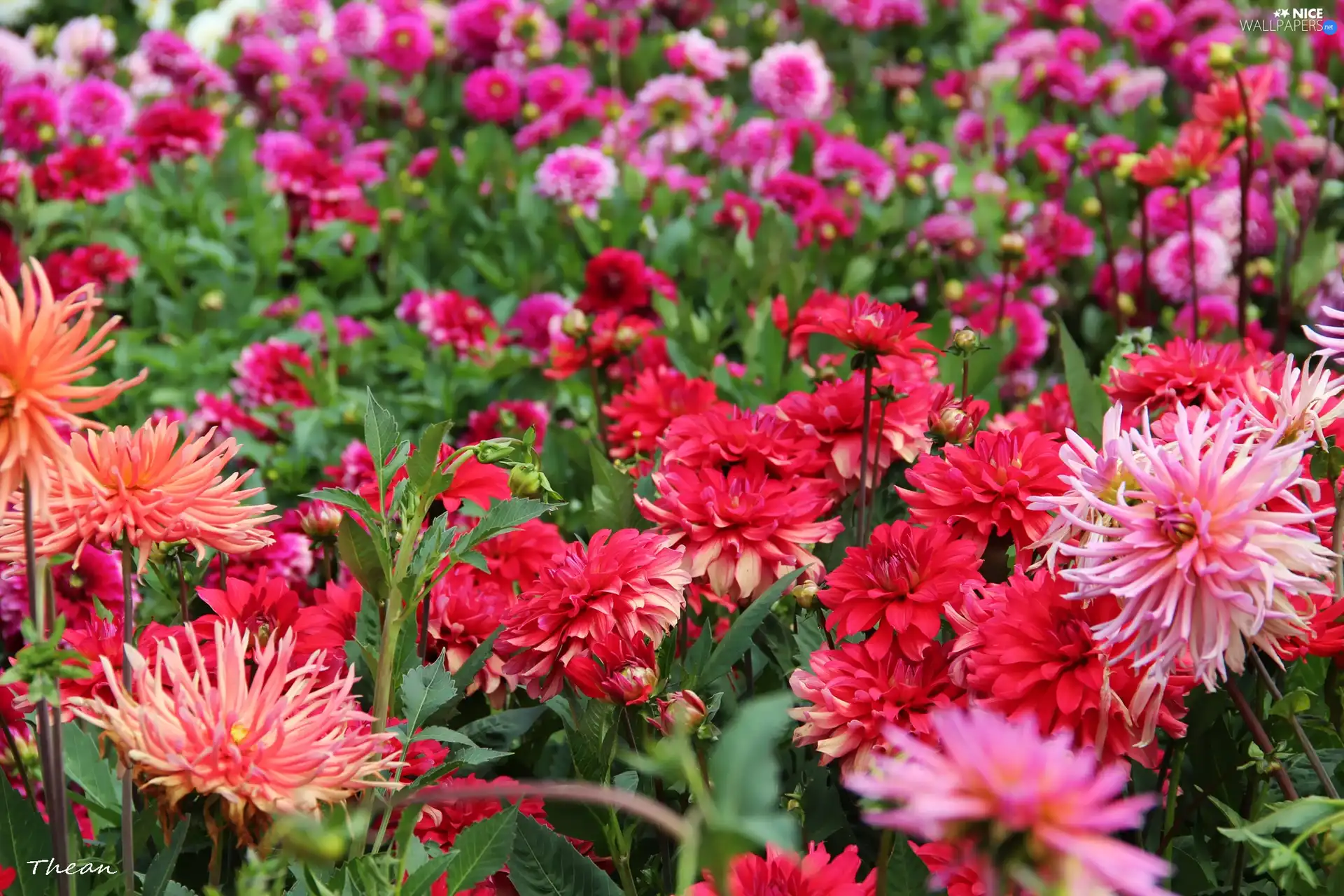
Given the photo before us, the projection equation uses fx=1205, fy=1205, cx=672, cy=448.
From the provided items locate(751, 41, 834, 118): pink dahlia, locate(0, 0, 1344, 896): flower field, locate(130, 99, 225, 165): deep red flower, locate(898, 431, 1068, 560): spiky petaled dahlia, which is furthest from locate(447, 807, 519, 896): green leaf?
locate(751, 41, 834, 118): pink dahlia

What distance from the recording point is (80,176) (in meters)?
2.85

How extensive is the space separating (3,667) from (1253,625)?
5.06 feet

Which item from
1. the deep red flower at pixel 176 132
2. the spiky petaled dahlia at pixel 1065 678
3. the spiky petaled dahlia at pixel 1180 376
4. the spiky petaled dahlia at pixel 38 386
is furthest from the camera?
the deep red flower at pixel 176 132

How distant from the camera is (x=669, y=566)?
106 centimetres

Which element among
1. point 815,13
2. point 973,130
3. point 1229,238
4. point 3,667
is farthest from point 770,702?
point 815,13

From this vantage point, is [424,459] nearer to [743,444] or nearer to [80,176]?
[743,444]

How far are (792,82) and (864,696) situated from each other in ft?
8.72

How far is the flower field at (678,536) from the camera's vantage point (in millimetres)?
788

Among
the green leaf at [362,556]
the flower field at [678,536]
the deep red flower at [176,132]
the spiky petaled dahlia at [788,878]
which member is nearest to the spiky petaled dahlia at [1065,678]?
the flower field at [678,536]

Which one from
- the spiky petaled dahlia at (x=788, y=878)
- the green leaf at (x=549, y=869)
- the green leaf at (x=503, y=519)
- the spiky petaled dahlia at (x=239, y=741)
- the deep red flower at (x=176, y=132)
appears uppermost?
the deep red flower at (x=176, y=132)

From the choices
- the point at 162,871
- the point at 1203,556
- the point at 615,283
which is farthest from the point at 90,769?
the point at 615,283

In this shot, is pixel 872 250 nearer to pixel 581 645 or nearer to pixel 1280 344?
pixel 1280 344

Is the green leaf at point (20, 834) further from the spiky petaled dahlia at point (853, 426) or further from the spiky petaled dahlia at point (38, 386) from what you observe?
the spiky petaled dahlia at point (853, 426)

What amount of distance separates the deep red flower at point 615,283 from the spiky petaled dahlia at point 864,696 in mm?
1334
